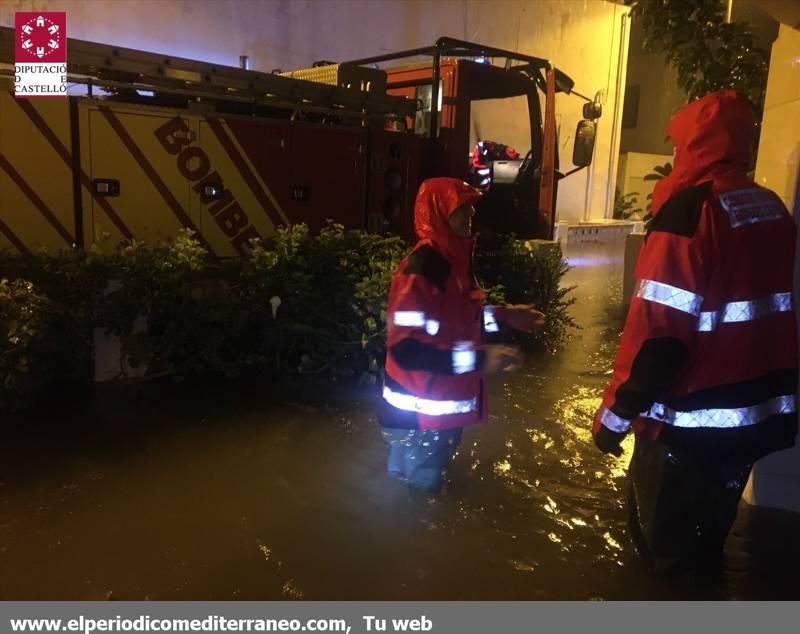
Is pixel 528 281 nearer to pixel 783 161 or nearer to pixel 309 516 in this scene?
pixel 783 161

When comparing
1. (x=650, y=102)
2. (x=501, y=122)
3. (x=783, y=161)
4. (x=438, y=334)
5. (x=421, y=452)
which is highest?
(x=650, y=102)

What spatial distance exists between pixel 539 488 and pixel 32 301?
126 inches

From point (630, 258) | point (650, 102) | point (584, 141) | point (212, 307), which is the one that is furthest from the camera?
point (650, 102)

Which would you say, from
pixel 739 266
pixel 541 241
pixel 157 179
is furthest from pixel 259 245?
pixel 739 266

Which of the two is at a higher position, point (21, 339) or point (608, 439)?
point (608, 439)

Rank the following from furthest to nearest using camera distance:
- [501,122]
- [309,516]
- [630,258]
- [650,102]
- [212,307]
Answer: [650,102], [501,122], [630,258], [212,307], [309,516]

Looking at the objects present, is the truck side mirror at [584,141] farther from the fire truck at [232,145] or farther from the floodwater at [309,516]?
the floodwater at [309,516]

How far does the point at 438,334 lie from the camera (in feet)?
10.5

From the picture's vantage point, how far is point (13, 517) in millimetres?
3334

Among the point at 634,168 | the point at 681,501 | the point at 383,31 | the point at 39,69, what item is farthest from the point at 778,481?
the point at 634,168

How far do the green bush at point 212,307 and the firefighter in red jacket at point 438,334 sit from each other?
74.7 inches

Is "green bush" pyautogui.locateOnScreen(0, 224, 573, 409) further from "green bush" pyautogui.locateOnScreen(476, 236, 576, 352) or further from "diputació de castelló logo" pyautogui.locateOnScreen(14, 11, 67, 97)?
"diputació de castelló logo" pyautogui.locateOnScreen(14, 11, 67, 97)

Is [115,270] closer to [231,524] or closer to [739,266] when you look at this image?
[231,524]

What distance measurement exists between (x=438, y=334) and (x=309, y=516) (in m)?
1.10
